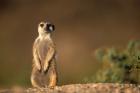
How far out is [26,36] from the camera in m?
30.3

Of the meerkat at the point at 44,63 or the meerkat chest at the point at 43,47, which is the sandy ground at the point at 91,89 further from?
the meerkat chest at the point at 43,47

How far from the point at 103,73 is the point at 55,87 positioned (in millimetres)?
3711

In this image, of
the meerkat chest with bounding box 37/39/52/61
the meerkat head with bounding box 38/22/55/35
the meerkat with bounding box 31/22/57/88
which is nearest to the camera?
the meerkat with bounding box 31/22/57/88

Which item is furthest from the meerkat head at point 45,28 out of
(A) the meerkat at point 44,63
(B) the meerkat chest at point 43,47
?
(B) the meerkat chest at point 43,47

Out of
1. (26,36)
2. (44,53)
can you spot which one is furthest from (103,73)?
(26,36)

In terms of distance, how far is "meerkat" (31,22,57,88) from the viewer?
1542 centimetres

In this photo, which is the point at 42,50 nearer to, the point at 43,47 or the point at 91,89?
the point at 43,47

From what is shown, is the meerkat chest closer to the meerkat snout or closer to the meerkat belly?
the meerkat belly

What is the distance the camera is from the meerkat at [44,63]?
50.6 feet

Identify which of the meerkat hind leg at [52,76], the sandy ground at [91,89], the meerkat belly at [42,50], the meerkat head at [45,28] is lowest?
the sandy ground at [91,89]

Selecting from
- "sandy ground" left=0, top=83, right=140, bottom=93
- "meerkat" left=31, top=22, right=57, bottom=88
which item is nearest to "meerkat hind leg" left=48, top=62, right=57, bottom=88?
"meerkat" left=31, top=22, right=57, bottom=88

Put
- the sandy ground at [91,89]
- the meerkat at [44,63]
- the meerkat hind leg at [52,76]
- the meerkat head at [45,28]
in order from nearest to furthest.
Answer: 1. the sandy ground at [91,89]
2. the meerkat hind leg at [52,76]
3. the meerkat at [44,63]
4. the meerkat head at [45,28]

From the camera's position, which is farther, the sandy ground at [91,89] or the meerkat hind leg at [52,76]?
the meerkat hind leg at [52,76]

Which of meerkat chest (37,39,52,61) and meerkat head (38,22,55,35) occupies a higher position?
meerkat head (38,22,55,35)
